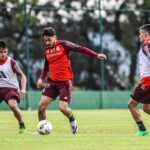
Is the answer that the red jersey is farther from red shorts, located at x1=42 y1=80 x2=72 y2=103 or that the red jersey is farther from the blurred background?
the blurred background

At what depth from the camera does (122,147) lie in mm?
10672

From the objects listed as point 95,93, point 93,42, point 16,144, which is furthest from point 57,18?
point 16,144

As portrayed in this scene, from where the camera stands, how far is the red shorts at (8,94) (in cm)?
1483

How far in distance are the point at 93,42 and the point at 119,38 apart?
322 cm

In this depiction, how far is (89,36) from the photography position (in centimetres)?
5131

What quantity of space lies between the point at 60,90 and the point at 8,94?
43.3 inches

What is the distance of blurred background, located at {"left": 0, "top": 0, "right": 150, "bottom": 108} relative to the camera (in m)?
46.7

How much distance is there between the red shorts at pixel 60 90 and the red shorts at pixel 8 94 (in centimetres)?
62

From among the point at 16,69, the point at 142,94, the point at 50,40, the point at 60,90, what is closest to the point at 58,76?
the point at 60,90

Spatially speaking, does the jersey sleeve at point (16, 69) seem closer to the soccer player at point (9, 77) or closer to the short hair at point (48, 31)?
the soccer player at point (9, 77)

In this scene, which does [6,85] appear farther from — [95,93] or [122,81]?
[122,81]

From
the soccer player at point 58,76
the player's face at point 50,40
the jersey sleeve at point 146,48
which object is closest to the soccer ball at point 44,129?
the soccer player at point 58,76

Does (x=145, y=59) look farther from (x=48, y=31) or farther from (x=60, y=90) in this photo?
(x=48, y=31)

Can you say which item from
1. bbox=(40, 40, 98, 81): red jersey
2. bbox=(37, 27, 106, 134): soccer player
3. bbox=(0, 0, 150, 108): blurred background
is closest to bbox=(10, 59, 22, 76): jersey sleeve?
bbox=(37, 27, 106, 134): soccer player
